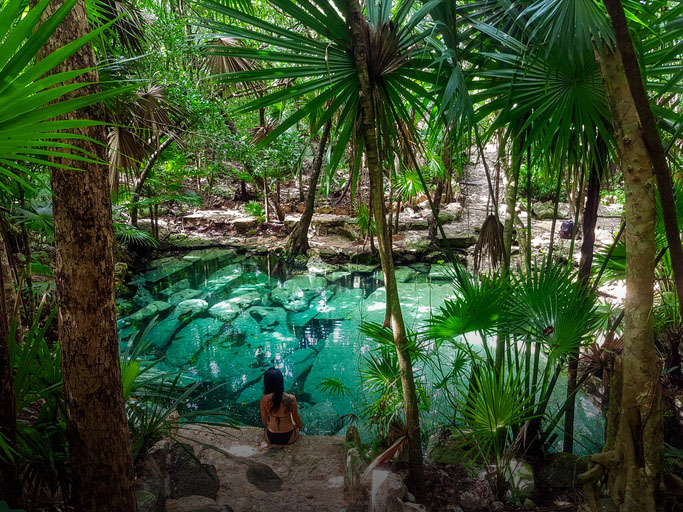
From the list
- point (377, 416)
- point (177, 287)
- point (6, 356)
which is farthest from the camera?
point (177, 287)

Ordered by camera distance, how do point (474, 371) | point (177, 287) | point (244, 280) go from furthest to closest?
point (244, 280)
point (177, 287)
point (474, 371)

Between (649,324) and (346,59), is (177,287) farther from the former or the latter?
(649,324)

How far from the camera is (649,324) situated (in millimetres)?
1529

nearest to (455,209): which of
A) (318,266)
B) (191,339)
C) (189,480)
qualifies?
(318,266)

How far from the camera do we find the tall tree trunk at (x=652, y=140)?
133 cm

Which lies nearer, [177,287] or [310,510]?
[310,510]

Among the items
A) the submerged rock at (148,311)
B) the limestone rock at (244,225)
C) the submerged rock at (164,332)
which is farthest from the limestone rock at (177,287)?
the limestone rock at (244,225)

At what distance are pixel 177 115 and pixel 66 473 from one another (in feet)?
19.8

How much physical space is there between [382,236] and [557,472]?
2.15m

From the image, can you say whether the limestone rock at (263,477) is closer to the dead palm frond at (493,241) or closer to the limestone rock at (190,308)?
the dead palm frond at (493,241)

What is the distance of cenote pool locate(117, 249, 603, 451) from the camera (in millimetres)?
4848

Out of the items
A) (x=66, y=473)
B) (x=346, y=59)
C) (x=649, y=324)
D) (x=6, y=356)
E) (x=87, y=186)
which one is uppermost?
(x=346, y=59)

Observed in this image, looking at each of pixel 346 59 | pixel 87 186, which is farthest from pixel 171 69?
pixel 87 186

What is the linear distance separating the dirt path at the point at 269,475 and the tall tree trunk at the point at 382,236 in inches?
26.1
